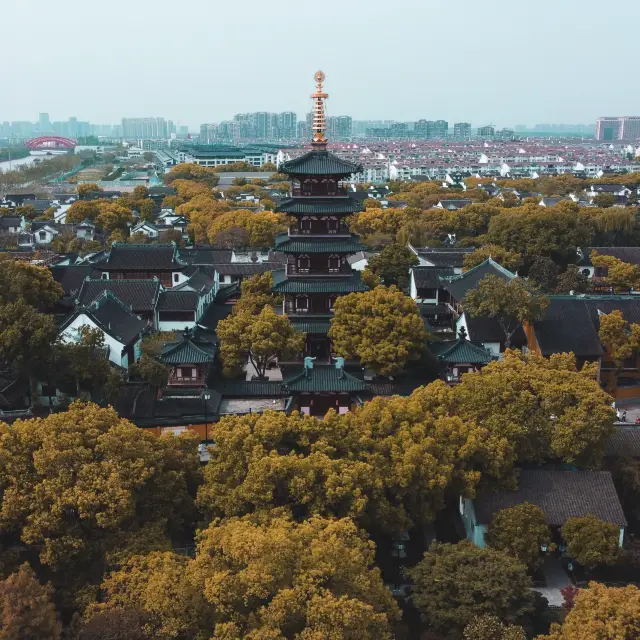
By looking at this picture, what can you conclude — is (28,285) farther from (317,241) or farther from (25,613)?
(25,613)

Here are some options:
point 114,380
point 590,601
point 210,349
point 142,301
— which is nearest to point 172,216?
point 142,301

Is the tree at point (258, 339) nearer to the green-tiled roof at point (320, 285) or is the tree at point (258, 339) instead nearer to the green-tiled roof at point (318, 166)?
the green-tiled roof at point (320, 285)

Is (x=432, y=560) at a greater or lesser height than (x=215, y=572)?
lesser

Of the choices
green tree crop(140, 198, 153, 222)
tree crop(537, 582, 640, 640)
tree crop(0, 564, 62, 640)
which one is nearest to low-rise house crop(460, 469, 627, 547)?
tree crop(537, 582, 640, 640)

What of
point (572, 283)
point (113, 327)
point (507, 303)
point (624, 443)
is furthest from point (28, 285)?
point (572, 283)

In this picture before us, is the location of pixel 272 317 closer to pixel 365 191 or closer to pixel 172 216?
pixel 172 216
